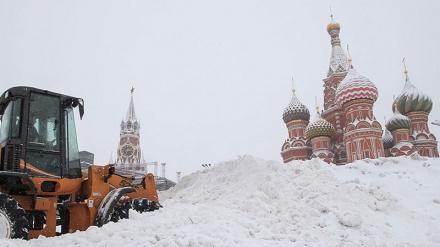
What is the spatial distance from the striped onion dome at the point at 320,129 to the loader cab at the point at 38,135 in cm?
2816

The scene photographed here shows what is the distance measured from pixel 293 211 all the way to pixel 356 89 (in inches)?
968

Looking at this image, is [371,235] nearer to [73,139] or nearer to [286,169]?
[286,169]

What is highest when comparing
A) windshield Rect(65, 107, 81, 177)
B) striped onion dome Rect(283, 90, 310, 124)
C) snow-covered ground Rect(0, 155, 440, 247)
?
striped onion dome Rect(283, 90, 310, 124)

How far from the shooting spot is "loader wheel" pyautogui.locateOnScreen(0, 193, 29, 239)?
16.0ft

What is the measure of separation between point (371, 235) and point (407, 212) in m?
2.33

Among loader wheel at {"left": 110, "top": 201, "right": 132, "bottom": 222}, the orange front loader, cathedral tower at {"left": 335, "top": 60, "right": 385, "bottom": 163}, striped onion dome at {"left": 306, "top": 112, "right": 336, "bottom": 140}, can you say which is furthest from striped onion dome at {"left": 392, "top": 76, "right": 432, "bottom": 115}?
loader wheel at {"left": 110, "top": 201, "right": 132, "bottom": 222}

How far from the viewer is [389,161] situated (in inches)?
497

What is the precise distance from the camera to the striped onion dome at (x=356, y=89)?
96.3 feet

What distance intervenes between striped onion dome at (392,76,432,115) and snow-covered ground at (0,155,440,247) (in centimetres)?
2309

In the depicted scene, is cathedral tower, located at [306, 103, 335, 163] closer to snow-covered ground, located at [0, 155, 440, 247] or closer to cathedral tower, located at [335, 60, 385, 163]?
cathedral tower, located at [335, 60, 385, 163]

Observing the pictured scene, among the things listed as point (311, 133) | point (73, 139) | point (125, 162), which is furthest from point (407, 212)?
point (125, 162)

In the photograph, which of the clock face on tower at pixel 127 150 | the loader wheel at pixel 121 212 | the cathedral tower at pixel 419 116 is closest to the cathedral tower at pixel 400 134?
the cathedral tower at pixel 419 116

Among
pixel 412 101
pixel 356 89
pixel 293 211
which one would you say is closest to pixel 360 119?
pixel 356 89

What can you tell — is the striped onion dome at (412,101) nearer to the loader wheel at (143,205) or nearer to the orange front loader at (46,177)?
the loader wheel at (143,205)
